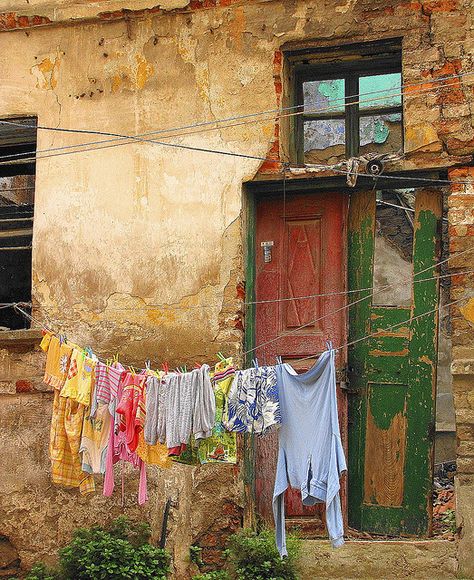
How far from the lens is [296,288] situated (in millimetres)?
8148

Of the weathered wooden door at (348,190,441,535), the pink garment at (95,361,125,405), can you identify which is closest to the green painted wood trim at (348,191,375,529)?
the weathered wooden door at (348,190,441,535)

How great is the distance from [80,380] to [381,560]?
8.16 feet

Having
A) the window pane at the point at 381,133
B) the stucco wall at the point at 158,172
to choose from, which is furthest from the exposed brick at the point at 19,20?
the window pane at the point at 381,133

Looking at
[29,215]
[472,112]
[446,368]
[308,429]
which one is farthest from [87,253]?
[446,368]

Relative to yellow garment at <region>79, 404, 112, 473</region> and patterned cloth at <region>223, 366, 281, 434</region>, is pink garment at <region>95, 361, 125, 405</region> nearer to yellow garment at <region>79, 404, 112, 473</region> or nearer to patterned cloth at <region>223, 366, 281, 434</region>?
yellow garment at <region>79, 404, 112, 473</region>

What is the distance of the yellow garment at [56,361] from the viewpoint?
Answer: 7.25 meters

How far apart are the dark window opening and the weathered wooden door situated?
276cm

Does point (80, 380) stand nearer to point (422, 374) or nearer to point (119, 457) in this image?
point (119, 457)

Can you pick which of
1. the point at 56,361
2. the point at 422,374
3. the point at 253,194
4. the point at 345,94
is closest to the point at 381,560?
the point at 422,374

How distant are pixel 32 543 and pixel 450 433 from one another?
16.4 ft

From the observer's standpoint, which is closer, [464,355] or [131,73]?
[464,355]

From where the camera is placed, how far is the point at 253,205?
27.1 ft

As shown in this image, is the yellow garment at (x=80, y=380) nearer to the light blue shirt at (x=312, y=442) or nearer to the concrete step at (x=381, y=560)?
the light blue shirt at (x=312, y=442)

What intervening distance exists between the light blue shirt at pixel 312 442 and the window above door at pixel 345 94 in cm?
226
